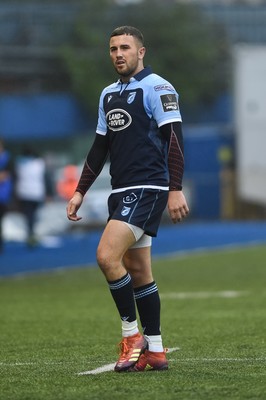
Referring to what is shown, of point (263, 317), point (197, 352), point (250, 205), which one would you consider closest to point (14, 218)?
point (250, 205)

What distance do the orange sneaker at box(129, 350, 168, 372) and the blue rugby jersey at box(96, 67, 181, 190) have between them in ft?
3.44

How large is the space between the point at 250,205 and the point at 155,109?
29.2 m

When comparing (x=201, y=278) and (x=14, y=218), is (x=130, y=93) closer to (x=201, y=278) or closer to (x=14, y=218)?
(x=201, y=278)

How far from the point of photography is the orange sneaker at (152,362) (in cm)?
920

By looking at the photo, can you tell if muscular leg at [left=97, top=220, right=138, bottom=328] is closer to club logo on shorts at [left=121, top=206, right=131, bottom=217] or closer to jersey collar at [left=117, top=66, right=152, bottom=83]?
club logo on shorts at [left=121, top=206, right=131, bottom=217]

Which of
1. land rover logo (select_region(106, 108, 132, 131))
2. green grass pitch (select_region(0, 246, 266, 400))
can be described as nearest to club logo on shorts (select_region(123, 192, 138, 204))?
land rover logo (select_region(106, 108, 132, 131))

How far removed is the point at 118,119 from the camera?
30.2ft

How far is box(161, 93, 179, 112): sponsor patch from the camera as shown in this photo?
909 centimetres

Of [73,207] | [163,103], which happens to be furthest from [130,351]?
[163,103]

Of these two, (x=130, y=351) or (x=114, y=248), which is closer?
(x=114, y=248)

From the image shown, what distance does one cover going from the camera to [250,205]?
125 feet

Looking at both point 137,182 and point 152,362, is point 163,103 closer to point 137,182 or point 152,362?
point 137,182

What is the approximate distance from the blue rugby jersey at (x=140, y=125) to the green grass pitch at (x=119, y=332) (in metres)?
1.22

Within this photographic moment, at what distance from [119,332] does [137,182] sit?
3474 mm
